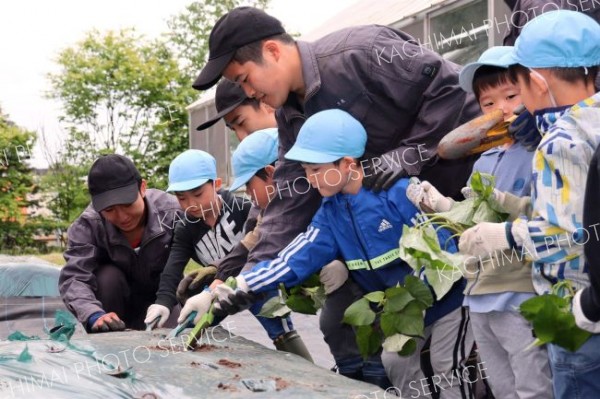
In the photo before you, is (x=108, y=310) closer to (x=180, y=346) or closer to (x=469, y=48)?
(x=180, y=346)

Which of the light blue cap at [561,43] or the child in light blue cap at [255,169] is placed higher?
the light blue cap at [561,43]

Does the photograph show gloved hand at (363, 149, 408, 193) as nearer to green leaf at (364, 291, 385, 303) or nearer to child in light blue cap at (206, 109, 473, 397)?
child in light blue cap at (206, 109, 473, 397)

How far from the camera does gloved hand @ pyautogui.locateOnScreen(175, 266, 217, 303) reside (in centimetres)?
376

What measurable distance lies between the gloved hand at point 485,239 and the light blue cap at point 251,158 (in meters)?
1.47

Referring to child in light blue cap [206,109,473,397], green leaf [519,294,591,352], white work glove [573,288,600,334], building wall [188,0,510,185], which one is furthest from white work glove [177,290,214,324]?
building wall [188,0,510,185]

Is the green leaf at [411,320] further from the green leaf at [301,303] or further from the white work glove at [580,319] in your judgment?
the white work glove at [580,319]

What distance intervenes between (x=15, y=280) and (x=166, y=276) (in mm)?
2379

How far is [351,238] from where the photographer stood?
3008 millimetres

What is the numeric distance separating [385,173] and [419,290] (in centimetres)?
40

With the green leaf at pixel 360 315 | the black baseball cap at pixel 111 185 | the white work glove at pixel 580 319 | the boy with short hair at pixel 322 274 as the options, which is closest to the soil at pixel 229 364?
the green leaf at pixel 360 315

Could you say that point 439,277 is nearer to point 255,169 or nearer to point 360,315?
point 360,315

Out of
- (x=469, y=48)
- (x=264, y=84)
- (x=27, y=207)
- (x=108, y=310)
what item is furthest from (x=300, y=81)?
(x=27, y=207)

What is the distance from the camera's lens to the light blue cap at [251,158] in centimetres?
367

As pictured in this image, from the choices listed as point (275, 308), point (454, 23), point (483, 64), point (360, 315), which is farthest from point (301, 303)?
point (454, 23)
